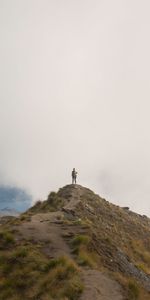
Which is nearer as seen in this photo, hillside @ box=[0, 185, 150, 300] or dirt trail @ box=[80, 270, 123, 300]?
dirt trail @ box=[80, 270, 123, 300]

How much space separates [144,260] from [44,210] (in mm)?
20608

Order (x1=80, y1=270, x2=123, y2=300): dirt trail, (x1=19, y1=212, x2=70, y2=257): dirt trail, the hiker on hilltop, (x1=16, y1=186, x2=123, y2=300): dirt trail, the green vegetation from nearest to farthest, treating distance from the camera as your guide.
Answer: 1. (x1=80, y1=270, x2=123, y2=300): dirt trail
2. the green vegetation
3. (x1=16, y1=186, x2=123, y2=300): dirt trail
4. (x1=19, y1=212, x2=70, y2=257): dirt trail
5. the hiker on hilltop

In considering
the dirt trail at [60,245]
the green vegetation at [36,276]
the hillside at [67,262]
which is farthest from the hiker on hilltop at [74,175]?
the green vegetation at [36,276]

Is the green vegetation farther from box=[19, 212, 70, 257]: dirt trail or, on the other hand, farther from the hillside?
box=[19, 212, 70, 257]: dirt trail

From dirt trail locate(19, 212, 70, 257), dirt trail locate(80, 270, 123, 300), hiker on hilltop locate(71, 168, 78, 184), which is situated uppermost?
hiker on hilltop locate(71, 168, 78, 184)

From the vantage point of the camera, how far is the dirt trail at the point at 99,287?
84.1 ft

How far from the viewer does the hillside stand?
27.1 meters

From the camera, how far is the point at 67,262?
30.7 metres

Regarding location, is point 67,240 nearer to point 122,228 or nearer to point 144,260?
point 144,260

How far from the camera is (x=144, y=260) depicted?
48719mm

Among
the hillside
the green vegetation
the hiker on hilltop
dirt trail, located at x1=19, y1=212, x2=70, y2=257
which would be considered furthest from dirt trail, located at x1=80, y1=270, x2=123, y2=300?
the hiker on hilltop

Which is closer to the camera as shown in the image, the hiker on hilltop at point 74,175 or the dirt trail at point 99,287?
the dirt trail at point 99,287

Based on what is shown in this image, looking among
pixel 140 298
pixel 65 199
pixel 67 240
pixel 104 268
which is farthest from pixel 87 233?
pixel 65 199

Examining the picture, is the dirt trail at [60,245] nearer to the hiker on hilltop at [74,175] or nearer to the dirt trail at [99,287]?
the dirt trail at [99,287]
